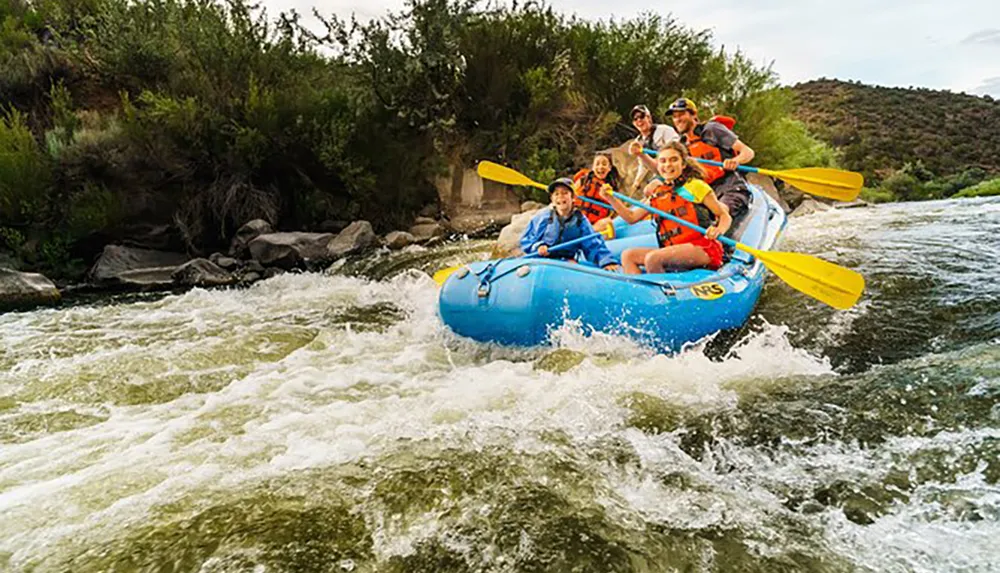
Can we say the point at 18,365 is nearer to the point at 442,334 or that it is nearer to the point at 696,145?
the point at 442,334

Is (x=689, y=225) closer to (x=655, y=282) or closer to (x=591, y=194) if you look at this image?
(x=655, y=282)

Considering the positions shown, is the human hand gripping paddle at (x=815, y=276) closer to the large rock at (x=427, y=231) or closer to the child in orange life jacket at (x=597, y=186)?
the child in orange life jacket at (x=597, y=186)

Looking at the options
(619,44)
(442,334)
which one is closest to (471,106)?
(619,44)

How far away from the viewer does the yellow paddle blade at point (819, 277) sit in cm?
352

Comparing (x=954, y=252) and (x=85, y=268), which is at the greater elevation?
(x=954, y=252)

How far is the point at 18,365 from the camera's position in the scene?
3861 millimetres

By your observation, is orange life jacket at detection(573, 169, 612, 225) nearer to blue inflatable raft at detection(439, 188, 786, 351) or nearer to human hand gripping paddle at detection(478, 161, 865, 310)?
human hand gripping paddle at detection(478, 161, 865, 310)

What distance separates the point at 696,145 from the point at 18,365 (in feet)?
17.0

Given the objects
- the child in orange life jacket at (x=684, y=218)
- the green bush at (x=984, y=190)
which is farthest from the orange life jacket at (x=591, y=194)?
the green bush at (x=984, y=190)

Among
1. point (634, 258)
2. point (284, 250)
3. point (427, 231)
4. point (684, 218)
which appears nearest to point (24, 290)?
point (284, 250)

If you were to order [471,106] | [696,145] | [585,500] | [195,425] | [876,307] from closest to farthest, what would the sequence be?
[585,500], [195,425], [876,307], [696,145], [471,106]

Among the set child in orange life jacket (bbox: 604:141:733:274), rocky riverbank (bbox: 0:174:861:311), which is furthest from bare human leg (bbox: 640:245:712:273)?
rocky riverbank (bbox: 0:174:861:311)

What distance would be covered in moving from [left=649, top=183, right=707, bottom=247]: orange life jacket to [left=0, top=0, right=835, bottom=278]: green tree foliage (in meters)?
5.43

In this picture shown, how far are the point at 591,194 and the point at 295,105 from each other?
5093mm
